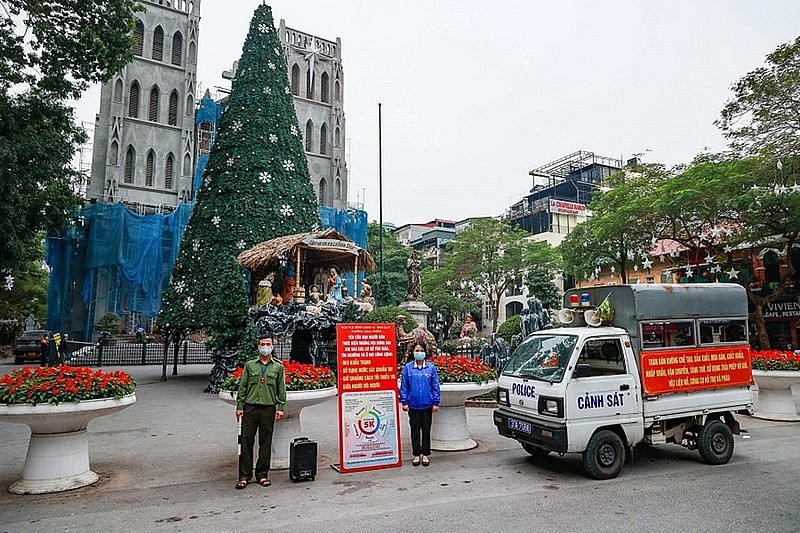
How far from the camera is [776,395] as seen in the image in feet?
37.3

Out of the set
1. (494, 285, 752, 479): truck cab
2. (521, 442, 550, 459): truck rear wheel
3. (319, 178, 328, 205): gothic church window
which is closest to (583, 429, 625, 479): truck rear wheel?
(494, 285, 752, 479): truck cab

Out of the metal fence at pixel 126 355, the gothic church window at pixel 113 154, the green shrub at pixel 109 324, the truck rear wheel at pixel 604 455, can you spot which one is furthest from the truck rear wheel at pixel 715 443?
the gothic church window at pixel 113 154

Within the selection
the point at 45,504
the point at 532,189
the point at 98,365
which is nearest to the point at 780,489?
the point at 45,504

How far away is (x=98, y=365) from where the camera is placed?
78.8ft

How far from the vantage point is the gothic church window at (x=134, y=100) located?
3650 centimetres

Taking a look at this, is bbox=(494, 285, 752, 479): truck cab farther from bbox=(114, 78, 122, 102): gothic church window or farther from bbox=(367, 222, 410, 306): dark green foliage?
bbox=(114, 78, 122, 102): gothic church window

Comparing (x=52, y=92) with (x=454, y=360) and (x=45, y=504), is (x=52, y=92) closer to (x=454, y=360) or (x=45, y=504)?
(x=45, y=504)

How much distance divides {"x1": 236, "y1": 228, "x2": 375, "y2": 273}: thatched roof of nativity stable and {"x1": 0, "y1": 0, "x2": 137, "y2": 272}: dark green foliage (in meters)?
5.81

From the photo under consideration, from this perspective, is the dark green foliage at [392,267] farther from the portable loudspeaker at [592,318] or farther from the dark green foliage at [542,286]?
the portable loudspeaker at [592,318]

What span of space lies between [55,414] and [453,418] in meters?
5.61

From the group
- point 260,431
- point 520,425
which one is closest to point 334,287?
point 260,431

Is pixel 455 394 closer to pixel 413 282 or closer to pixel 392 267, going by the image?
pixel 413 282

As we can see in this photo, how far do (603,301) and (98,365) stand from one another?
23787 mm

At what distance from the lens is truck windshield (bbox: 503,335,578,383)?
7086mm
